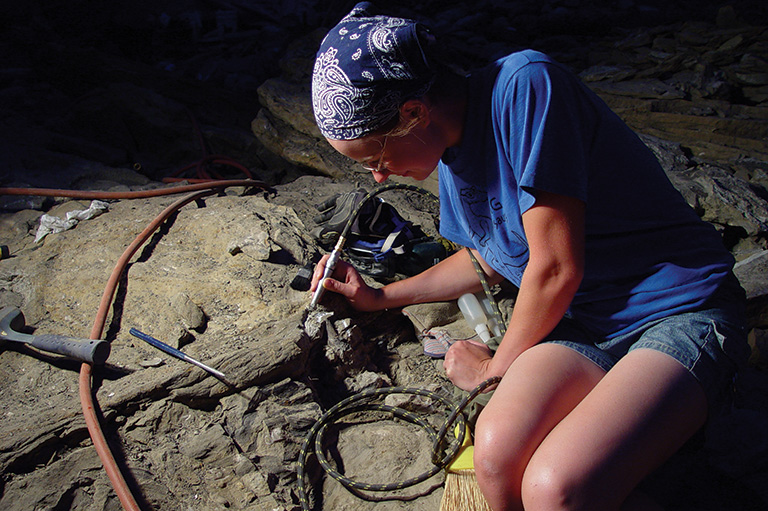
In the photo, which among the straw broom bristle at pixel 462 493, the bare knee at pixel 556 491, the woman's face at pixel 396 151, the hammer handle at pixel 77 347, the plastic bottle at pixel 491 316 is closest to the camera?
the bare knee at pixel 556 491

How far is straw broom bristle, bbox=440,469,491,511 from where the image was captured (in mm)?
1573

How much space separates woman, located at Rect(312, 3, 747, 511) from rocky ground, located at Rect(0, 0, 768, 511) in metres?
Result: 0.33

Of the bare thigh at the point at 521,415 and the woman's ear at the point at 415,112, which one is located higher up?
the woman's ear at the point at 415,112

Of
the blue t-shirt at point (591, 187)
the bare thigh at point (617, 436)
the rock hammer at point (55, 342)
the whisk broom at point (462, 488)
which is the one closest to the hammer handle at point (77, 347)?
the rock hammer at point (55, 342)

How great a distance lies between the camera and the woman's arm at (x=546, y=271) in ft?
4.42

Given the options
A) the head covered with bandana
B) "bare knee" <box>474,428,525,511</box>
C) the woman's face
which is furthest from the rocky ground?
the head covered with bandana

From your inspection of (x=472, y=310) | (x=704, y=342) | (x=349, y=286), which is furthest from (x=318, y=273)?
(x=704, y=342)

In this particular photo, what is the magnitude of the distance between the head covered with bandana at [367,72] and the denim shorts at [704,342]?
2.92ft

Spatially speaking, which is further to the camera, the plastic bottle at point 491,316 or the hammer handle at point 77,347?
the plastic bottle at point 491,316

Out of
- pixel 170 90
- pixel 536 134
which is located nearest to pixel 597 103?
pixel 536 134

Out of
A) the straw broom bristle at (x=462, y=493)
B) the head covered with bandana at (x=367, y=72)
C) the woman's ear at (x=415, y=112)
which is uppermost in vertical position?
the head covered with bandana at (x=367, y=72)

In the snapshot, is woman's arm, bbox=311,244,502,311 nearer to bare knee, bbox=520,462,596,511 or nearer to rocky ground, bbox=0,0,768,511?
rocky ground, bbox=0,0,768,511

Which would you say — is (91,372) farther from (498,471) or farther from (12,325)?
(498,471)

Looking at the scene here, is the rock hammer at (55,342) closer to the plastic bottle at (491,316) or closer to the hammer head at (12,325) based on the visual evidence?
the hammer head at (12,325)
